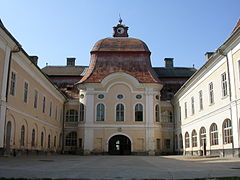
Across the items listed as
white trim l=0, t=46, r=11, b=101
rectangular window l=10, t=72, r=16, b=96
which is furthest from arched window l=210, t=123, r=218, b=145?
white trim l=0, t=46, r=11, b=101

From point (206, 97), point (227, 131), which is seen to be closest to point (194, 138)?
point (206, 97)

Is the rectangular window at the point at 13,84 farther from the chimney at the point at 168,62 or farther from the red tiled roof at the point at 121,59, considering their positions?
the chimney at the point at 168,62

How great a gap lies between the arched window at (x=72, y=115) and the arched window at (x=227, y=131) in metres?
19.6

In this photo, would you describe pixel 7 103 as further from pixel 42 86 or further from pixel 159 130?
pixel 159 130

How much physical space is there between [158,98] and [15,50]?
18961 mm

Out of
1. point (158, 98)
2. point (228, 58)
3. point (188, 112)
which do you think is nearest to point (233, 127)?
point (228, 58)

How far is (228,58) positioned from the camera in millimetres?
20000

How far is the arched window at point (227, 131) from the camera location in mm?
20348

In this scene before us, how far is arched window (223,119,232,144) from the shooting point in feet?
66.8

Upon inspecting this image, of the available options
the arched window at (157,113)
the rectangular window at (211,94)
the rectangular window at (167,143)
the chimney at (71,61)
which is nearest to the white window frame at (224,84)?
the rectangular window at (211,94)

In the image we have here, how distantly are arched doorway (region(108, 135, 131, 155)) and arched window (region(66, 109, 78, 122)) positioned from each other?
5.16 meters

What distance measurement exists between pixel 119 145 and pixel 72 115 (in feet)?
21.5

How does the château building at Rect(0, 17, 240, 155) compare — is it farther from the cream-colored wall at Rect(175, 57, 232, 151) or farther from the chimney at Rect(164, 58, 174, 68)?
the chimney at Rect(164, 58, 174, 68)

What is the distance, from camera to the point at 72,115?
3691 centimetres
